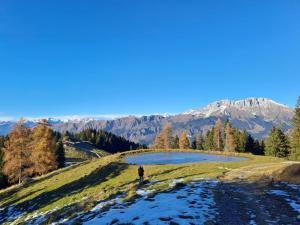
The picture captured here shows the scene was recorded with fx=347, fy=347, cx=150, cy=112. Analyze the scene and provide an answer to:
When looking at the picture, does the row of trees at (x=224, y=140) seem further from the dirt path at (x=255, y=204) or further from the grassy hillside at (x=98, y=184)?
the dirt path at (x=255, y=204)

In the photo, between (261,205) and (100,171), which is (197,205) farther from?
(100,171)

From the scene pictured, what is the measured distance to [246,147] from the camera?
13575cm

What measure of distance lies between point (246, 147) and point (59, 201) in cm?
10916

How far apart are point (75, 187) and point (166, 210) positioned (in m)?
24.1

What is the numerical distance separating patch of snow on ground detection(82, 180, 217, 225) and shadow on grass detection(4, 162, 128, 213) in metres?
17.5

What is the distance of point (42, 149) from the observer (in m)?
80.2

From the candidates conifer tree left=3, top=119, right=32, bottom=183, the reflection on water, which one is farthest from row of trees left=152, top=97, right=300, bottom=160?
conifer tree left=3, top=119, right=32, bottom=183

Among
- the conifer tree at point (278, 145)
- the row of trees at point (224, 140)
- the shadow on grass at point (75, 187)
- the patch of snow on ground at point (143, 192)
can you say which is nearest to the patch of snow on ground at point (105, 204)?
the patch of snow on ground at point (143, 192)

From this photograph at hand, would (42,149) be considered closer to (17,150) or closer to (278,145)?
(17,150)

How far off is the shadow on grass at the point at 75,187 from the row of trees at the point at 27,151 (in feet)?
99.5

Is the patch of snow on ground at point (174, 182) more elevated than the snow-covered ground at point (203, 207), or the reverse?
the patch of snow on ground at point (174, 182)

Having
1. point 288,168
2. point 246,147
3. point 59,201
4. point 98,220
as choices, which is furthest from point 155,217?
point 246,147

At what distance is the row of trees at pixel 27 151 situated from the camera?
73.6 metres

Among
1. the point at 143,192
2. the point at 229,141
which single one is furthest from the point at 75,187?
the point at 229,141
